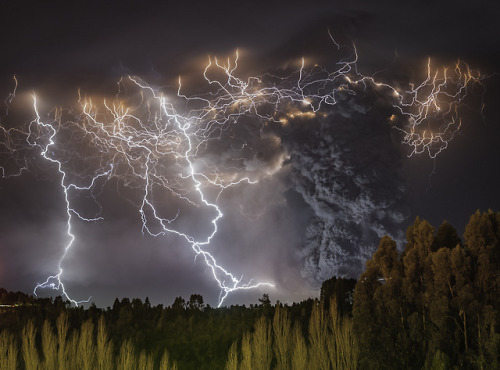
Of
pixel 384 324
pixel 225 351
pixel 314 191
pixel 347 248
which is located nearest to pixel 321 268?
pixel 347 248

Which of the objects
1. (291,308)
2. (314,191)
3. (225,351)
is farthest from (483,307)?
(314,191)

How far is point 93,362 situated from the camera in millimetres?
11180

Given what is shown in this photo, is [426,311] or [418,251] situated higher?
[418,251]

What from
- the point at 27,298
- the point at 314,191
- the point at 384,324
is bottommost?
the point at 384,324

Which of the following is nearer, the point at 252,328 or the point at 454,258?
the point at 454,258

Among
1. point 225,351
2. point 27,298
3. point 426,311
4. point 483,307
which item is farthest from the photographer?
point 27,298

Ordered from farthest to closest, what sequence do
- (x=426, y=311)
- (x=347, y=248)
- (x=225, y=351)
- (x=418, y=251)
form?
(x=347, y=248) < (x=225, y=351) < (x=418, y=251) < (x=426, y=311)

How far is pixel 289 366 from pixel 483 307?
3.75 meters

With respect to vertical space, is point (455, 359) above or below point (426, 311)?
below

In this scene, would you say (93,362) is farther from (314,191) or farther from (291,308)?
(314,191)

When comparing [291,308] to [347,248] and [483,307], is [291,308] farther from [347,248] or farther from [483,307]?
[347,248]

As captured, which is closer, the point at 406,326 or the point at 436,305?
the point at 436,305

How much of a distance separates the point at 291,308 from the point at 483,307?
7.32 metres

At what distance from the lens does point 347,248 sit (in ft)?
112
